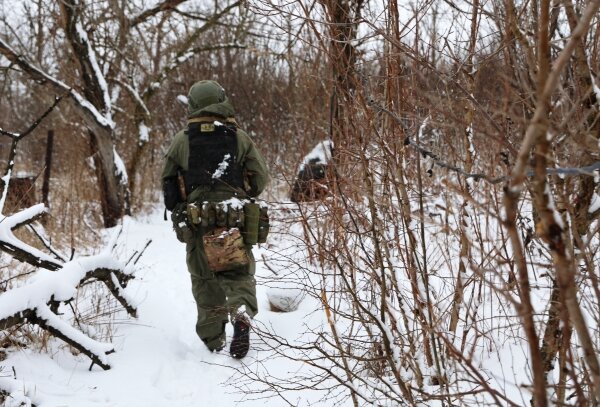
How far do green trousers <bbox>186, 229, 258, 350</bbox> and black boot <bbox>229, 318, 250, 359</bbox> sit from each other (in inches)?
4.9

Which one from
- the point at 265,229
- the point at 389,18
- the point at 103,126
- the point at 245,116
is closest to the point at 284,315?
the point at 265,229

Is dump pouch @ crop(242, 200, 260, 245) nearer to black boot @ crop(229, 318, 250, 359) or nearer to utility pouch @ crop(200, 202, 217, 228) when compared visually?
utility pouch @ crop(200, 202, 217, 228)

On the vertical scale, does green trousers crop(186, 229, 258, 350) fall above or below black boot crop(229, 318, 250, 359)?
above

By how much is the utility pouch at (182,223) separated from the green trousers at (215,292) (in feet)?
0.24

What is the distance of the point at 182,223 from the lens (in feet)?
11.8

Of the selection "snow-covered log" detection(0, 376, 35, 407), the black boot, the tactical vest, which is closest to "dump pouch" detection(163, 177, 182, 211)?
the tactical vest

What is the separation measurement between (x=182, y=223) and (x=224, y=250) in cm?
37

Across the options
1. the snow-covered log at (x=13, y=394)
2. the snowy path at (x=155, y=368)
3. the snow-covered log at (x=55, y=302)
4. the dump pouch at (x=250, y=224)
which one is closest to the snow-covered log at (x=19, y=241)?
the snow-covered log at (x=55, y=302)

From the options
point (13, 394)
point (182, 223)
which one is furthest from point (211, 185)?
point (13, 394)

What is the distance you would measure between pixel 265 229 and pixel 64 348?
4.79ft

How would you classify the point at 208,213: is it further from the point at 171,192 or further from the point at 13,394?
the point at 13,394

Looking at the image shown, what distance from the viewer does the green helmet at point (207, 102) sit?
357 centimetres

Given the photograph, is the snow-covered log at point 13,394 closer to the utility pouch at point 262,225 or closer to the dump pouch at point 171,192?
the dump pouch at point 171,192

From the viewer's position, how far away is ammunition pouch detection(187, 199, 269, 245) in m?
3.50
